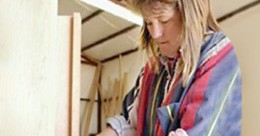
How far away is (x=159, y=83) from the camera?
879mm

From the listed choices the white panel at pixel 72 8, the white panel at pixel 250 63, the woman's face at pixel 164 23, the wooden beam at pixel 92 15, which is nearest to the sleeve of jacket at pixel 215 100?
the woman's face at pixel 164 23

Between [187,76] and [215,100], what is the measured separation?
7 centimetres

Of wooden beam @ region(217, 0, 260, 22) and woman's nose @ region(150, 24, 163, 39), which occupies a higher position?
wooden beam @ region(217, 0, 260, 22)

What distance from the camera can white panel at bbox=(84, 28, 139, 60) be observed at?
5.38m

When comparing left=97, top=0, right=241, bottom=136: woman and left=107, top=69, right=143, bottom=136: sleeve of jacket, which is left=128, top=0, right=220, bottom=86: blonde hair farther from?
left=107, top=69, right=143, bottom=136: sleeve of jacket

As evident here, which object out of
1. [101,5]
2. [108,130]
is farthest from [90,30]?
[108,130]

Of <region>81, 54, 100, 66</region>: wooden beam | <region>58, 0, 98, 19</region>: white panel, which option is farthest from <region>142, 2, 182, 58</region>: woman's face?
<region>81, 54, 100, 66</region>: wooden beam

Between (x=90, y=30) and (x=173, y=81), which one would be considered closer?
(x=173, y=81)

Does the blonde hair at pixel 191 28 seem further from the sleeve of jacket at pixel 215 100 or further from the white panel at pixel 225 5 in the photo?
the white panel at pixel 225 5

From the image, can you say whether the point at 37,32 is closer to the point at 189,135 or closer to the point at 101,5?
the point at 189,135

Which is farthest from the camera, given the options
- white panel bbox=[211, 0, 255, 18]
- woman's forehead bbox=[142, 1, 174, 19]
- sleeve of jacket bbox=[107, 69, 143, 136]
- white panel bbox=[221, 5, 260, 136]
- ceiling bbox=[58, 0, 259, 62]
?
ceiling bbox=[58, 0, 259, 62]

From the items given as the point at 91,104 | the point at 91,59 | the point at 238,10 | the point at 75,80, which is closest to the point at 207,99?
the point at 75,80

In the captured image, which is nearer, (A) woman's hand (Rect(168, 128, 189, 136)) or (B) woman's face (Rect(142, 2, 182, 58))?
(A) woman's hand (Rect(168, 128, 189, 136))

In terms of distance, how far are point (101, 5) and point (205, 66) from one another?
2802mm
